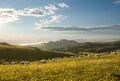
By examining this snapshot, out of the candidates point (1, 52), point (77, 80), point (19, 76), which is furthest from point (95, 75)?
point (1, 52)

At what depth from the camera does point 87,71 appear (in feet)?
115

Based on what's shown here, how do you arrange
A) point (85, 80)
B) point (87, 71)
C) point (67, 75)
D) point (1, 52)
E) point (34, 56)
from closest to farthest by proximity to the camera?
point (85, 80) < point (67, 75) < point (87, 71) < point (1, 52) < point (34, 56)

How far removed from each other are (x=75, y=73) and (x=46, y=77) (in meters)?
4.76

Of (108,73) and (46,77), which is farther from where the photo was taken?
(108,73)

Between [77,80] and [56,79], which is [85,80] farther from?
[56,79]

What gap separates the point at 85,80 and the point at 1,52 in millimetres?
87610

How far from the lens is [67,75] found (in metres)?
31.5

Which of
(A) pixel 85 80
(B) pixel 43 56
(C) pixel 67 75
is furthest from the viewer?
(B) pixel 43 56

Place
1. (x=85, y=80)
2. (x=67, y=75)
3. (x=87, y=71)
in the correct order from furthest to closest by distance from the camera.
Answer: (x=87, y=71)
(x=67, y=75)
(x=85, y=80)

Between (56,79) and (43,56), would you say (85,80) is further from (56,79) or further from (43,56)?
(43,56)

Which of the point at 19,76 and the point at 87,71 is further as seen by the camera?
the point at 87,71

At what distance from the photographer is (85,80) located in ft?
94.8

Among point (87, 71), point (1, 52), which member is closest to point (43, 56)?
point (1, 52)

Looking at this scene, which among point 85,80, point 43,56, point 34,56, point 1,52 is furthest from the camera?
point 43,56
